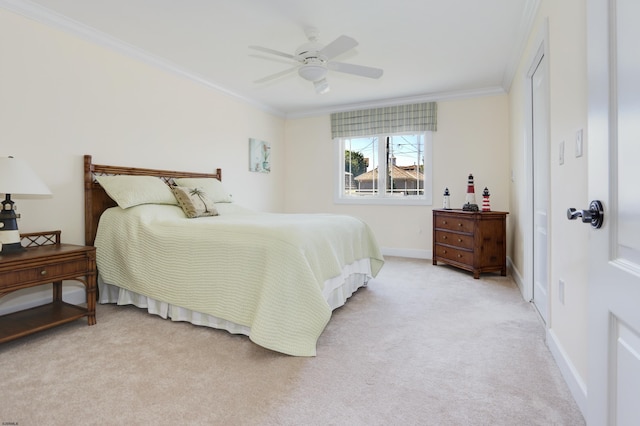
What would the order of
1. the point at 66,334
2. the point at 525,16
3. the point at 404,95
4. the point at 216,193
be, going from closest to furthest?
the point at 66,334 < the point at 525,16 < the point at 216,193 < the point at 404,95

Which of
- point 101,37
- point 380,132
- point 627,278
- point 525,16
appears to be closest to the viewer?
point 627,278

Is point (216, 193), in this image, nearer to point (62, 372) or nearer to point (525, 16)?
point (62, 372)

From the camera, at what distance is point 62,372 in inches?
69.1

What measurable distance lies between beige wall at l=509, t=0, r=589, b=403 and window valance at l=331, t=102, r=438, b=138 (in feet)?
8.00

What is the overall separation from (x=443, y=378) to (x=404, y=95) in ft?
13.1

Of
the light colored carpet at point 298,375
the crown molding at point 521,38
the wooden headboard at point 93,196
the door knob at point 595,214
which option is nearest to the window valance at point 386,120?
the crown molding at point 521,38

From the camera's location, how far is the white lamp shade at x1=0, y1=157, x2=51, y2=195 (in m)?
2.04

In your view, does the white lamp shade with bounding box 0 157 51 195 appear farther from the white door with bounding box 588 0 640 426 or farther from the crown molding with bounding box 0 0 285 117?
the white door with bounding box 588 0 640 426

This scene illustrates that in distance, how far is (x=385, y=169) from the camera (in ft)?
17.1

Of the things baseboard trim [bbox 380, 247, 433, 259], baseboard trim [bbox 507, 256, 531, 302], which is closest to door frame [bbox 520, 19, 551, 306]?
baseboard trim [bbox 507, 256, 531, 302]

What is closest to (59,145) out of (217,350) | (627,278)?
(217,350)

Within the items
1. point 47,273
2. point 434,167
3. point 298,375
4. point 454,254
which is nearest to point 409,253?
point 454,254

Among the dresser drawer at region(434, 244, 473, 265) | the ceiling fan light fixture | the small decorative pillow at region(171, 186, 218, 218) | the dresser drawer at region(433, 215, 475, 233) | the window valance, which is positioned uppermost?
the window valance

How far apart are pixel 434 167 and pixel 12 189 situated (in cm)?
457
